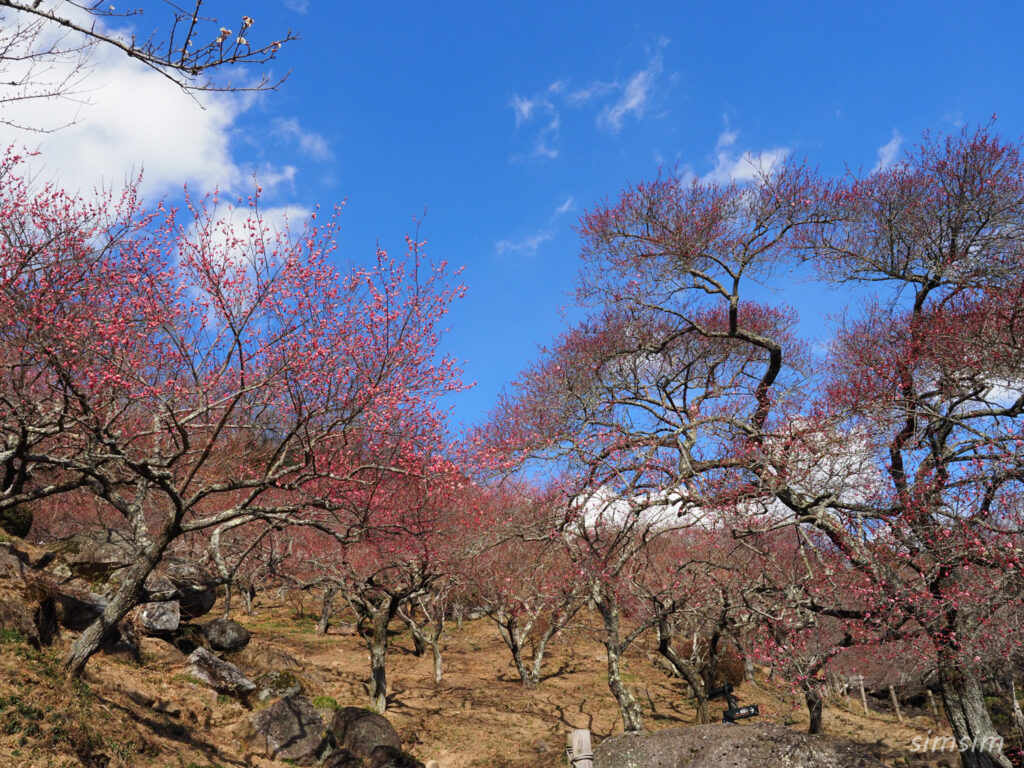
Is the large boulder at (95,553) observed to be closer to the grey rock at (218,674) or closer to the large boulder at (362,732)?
the grey rock at (218,674)

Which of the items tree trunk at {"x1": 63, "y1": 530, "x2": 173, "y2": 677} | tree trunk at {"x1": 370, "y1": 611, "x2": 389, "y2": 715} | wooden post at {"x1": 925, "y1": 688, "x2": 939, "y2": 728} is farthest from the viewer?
wooden post at {"x1": 925, "y1": 688, "x2": 939, "y2": 728}

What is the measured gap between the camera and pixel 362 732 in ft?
48.1

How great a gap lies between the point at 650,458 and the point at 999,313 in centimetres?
625

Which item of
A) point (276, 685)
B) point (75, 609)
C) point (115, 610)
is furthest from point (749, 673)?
point (115, 610)

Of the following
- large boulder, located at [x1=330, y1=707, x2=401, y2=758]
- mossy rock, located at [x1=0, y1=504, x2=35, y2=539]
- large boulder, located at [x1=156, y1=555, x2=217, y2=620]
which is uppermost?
mossy rock, located at [x1=0, y1=504, x2=35, y2=539]

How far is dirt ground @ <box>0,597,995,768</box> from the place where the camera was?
29.9 ft

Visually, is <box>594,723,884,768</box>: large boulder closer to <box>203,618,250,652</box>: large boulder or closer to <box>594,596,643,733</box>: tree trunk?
<box>594,596,643,733</box>: tree trunk

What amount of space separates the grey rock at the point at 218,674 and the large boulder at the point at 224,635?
2479 millimetres

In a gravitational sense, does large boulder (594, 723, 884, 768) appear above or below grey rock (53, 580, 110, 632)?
below

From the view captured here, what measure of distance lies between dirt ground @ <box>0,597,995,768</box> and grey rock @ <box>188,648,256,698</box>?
34cm

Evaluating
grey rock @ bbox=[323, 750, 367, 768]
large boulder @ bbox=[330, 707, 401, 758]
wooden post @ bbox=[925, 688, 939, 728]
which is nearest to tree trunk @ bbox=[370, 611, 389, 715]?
large boulder @ bbox=[330, 707, 401, 758]

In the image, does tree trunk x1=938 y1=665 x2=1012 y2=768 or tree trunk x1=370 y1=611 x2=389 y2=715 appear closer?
tree trunk x1=938 y1=665 x2=1012 y2=768

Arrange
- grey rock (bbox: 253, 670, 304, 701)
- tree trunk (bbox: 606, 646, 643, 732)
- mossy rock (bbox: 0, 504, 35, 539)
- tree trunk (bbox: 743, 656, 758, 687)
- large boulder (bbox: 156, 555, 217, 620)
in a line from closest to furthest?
tree trunk (bbox: 606, 646, 643, 732) → grey rock (bbox: 253, 670, 304, 701) → large boulder (bbox: 156, 555, 217, 620) → mossy rock (bbox: 0, 504, 35, 539) → tree trunk (bbox: 743, 656, 758, 687)

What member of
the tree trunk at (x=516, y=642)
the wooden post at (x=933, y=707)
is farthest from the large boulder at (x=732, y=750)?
the wooden post at (x=933, y=707)
